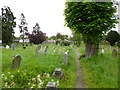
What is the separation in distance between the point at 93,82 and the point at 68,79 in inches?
48.0

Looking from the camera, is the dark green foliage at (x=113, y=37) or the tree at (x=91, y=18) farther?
the dark green foliage at (x=113, y=37)

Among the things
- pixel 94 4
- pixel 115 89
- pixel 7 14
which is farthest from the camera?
pixel 7 14

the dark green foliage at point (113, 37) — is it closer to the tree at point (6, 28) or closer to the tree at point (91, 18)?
the tree at point (6, 28)

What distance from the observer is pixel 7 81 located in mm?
5973

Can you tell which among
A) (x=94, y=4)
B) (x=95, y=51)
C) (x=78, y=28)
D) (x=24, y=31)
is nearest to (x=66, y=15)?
(x=78, y=28)

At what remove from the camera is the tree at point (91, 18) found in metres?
11.4

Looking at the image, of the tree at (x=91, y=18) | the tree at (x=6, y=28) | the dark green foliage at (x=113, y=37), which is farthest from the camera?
the dark green foliage at (x=113, y=37)

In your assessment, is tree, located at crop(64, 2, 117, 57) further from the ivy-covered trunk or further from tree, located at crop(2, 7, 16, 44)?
tree, located at crop(2, 7, 16, 44)

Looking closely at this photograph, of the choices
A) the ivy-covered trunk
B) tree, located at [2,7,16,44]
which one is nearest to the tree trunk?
the ivy-covered trunk

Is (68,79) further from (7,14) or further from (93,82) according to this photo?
(7,14)

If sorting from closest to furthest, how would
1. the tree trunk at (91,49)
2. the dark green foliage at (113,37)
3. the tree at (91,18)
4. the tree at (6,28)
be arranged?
the tree at (91,18), the tree trunk at (91,49), the tree at (6,28), the dark green foliage at (113,37)

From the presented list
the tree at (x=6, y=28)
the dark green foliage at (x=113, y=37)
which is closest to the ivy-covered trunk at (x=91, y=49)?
the tree at (x=6, y=28)

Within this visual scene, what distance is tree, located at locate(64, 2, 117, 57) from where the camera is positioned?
11367 mm

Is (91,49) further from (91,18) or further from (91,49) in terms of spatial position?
(91,18)
